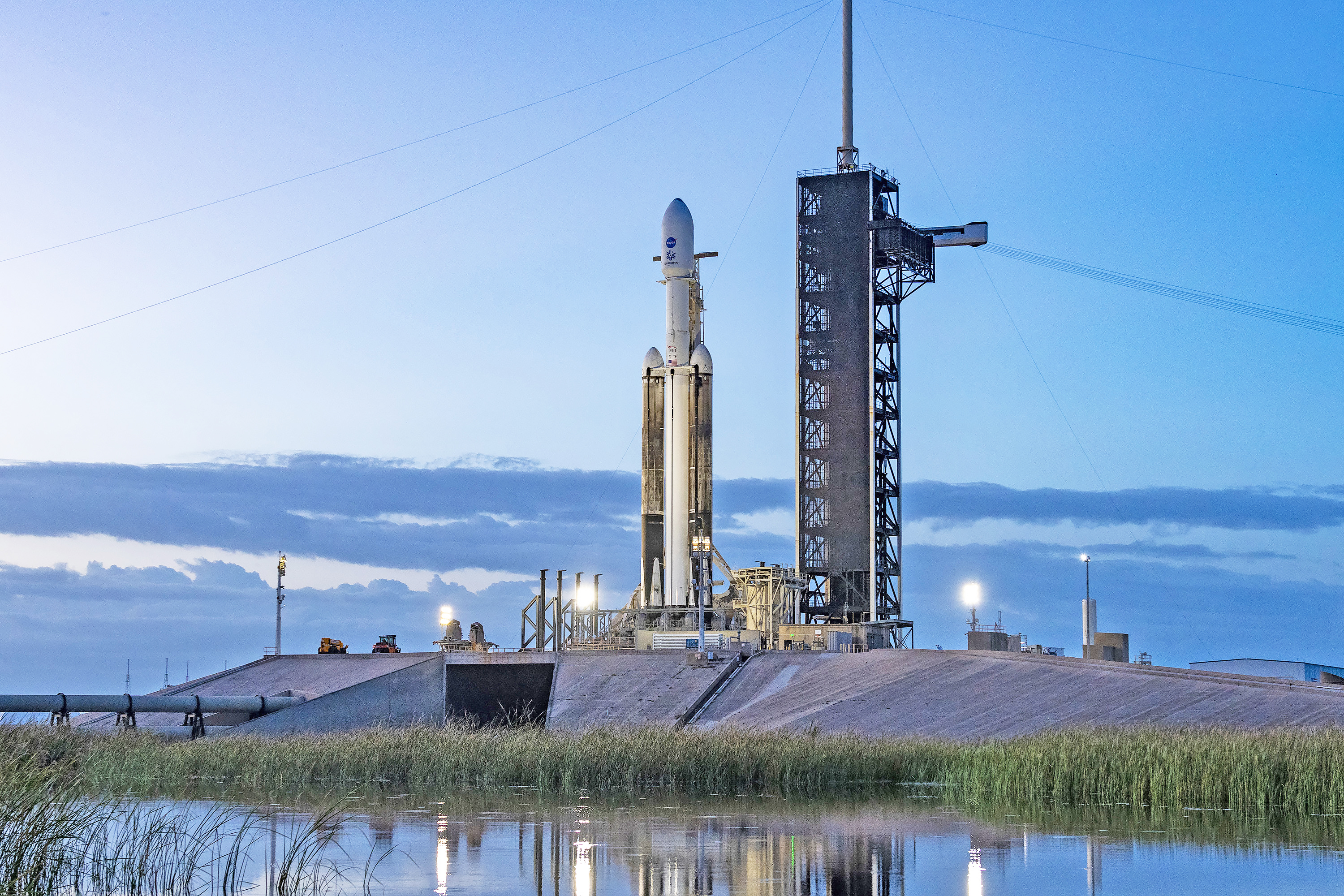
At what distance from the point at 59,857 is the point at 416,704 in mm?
31691

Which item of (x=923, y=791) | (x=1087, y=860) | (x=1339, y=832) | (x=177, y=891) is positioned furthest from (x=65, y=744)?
(x=1339, y=832)

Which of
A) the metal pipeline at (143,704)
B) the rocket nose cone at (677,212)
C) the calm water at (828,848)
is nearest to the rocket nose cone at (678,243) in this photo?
the rocket nose cone at (677,212)

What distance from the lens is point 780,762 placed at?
91.0ft

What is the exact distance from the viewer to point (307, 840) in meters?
19.1

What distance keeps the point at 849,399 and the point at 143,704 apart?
110 feet

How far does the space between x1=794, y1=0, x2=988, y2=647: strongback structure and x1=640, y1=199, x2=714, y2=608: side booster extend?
6.19 m

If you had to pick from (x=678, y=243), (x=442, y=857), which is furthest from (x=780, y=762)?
(x=678, y=243)

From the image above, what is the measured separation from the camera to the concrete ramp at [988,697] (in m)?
31.7

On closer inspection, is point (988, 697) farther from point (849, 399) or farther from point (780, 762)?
point (849, 399)

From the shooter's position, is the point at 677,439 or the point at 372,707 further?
the point at 677,439

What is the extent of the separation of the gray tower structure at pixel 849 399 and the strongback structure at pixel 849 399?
0.04 metres

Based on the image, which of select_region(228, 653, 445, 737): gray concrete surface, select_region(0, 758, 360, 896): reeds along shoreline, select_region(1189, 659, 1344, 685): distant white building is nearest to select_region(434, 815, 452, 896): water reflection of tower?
select_region(0, 758, 360, 896): reeds along shoreline

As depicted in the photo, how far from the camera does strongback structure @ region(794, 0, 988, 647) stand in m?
63.9

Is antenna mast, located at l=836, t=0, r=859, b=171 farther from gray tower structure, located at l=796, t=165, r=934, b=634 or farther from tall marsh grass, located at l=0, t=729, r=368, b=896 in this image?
tall marsh grass, located at l=0, t=729, r=368, b=896
